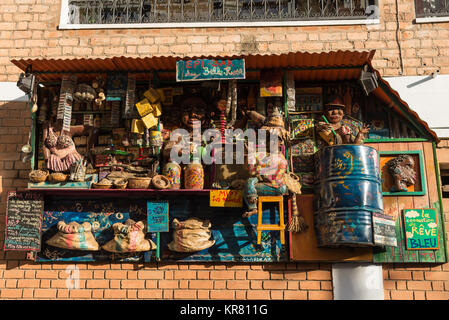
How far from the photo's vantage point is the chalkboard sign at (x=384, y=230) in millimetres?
6480

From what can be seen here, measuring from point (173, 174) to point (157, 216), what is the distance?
0.64m

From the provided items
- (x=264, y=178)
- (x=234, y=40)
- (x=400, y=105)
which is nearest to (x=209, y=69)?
(x=234, y=40)

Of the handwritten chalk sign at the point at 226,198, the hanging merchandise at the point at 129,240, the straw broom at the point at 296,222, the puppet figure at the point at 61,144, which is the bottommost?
the hanging merchandise at the point at 129,240

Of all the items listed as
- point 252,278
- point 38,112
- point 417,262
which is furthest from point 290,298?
point 38,112

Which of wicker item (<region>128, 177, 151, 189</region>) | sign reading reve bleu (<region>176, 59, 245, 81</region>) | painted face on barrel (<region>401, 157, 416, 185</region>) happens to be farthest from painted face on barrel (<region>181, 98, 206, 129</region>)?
painted face on barrel (<region>401, 157, 416, 185</region>)

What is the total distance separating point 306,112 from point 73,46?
13.3 feet

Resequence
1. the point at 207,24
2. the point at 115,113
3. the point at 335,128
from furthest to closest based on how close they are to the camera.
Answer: the point at 207,24, the point at 115,113, the point at 335,128

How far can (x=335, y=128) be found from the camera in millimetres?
7270

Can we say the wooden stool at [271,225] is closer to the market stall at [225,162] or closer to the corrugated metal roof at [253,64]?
the market stall at [225,162]

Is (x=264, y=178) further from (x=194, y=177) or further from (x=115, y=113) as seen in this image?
(x=115, y=113)

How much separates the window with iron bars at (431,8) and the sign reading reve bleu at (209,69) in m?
3.51

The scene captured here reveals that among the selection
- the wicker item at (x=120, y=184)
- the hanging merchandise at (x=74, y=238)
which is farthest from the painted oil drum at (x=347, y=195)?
the hanging merchandise at (x=74, y=238)

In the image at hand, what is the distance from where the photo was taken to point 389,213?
7016 mm

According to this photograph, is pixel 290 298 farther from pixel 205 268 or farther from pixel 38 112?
pixel 38 112
